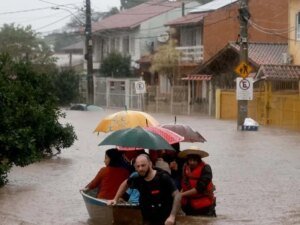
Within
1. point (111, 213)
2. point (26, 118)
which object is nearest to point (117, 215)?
point (111, 213)

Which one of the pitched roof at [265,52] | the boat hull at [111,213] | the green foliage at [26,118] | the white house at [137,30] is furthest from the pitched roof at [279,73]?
the white house at [137,30]

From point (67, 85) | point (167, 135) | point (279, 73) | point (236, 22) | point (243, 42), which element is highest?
point (236, 22)

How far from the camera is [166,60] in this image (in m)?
59.1

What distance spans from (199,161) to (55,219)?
8.55ft

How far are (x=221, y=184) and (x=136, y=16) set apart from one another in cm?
5677

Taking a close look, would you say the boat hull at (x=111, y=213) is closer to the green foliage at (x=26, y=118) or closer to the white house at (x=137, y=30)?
the green foliage at (x=26, y=118)

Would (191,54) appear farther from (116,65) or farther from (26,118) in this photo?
(26,118)

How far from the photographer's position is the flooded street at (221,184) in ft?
45.7

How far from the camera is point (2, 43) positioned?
259 feet

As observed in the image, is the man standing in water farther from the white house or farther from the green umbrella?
the white house

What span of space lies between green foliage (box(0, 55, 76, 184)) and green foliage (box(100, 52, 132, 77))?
145ft

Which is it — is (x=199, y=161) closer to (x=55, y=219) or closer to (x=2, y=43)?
(x=55, y=219)

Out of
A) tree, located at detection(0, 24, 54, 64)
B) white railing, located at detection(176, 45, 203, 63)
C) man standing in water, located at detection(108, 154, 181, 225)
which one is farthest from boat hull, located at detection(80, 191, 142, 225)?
tree, located at detection(0, 24, 54, 64)

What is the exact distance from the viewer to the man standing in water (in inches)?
412
